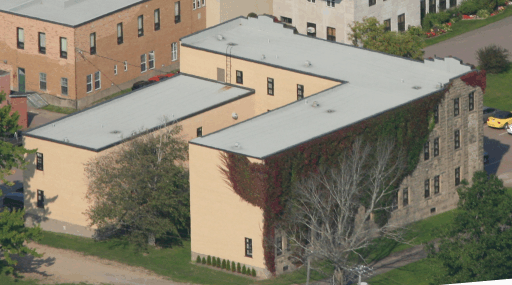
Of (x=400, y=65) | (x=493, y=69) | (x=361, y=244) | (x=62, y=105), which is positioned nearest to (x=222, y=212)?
(x=361, y=244)

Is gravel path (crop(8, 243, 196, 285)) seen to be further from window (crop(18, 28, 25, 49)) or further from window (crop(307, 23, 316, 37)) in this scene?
window (crop(307, 23, 316, 37))

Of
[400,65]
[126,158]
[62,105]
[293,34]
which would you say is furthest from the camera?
[62,105]

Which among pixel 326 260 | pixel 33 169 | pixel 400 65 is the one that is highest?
pixel 400 65

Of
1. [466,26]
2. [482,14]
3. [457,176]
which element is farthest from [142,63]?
[457,176]

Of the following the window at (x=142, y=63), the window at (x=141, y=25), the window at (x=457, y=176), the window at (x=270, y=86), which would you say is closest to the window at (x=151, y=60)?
the window at (x=142, y=63)

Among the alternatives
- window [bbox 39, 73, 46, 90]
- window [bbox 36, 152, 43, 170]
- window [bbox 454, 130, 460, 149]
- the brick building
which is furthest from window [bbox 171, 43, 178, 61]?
window [bbox 454, 130, 460, 149]

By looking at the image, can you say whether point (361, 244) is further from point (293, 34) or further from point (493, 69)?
point (493, 69)

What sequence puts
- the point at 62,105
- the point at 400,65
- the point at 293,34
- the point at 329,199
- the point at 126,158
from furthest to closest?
1. the point at 62,105
2. the point at 293,34
3. the point at 400,65
4. the point at 126,158
5. the point at 329,199
